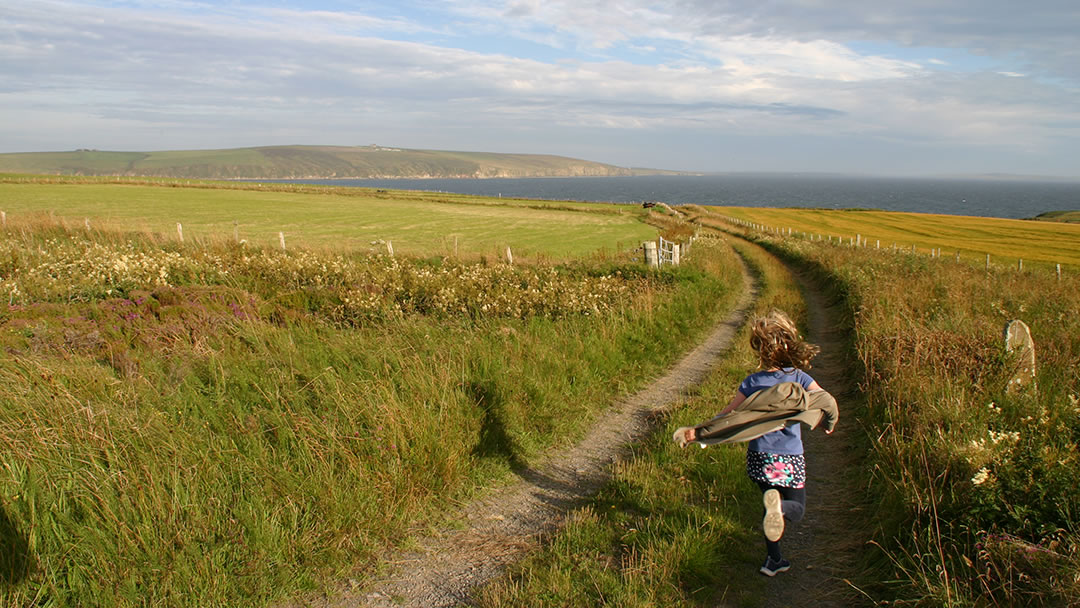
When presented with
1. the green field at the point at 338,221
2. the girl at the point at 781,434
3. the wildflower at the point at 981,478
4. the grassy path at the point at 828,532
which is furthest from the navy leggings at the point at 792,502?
the green field at the point at 338,221

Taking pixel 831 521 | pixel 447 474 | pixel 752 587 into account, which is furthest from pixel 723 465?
pixel 447 474

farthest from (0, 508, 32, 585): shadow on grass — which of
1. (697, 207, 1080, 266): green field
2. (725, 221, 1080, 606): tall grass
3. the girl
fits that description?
(697, 207, 1080, 266): green field

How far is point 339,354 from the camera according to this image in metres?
6.84

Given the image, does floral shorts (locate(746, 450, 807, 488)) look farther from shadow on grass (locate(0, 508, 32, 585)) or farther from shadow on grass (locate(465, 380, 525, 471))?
shadow on grass (locate(0, 508, 32, 585))

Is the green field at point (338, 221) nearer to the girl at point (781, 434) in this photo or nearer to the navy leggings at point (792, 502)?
the girl at point (781, 434)

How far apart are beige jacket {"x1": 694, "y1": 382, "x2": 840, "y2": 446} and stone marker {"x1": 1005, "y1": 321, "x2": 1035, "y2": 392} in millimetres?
2862

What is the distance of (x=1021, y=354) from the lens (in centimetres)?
587

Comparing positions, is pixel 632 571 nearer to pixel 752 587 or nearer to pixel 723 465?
pixel 752 587

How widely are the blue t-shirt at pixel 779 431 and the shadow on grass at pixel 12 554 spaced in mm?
4236

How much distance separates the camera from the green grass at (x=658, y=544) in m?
3.63

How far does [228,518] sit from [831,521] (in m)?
4.23

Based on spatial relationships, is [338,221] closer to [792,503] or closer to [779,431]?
[779,431]

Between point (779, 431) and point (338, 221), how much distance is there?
43.1m

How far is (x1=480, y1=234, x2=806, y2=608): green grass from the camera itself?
3627mm
